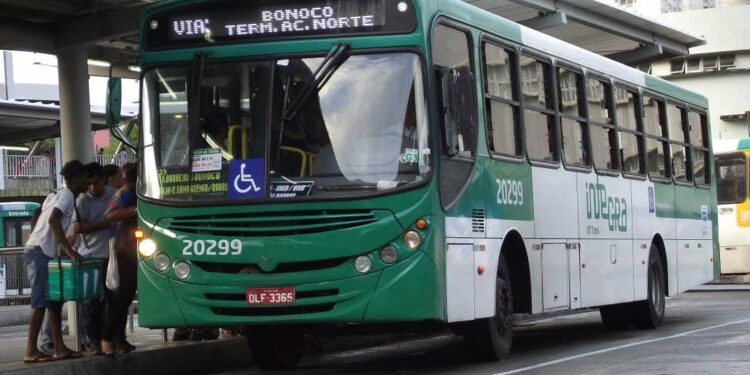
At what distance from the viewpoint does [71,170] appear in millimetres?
12273

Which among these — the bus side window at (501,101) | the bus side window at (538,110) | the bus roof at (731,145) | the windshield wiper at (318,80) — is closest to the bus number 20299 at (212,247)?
the windshield wiper at (318,80)

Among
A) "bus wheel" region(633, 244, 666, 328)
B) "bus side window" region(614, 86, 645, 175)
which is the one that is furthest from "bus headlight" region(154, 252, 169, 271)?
"bus wheel" region(633, 244, 666, 328)

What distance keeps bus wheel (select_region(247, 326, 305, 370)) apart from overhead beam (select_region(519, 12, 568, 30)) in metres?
11.2

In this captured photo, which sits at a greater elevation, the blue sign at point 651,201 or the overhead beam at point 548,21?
the overhead beam at point 548,21

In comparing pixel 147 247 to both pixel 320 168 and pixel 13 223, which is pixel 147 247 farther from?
pixel 13 223

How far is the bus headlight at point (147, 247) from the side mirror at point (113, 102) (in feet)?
3.66

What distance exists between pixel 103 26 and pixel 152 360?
724 cm

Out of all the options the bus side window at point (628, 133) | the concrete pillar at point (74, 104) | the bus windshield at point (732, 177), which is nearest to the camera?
the bus side window at point (628, 133)

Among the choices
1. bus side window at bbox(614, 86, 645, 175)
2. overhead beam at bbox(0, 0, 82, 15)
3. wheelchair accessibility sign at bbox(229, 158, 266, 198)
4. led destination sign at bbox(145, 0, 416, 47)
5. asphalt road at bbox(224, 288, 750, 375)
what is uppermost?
overhead beam at bbox(0, 0, 82, 15)

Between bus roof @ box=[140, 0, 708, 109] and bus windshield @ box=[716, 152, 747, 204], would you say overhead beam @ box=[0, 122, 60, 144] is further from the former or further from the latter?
bus roof @ box=[140, 0, 708, 109]

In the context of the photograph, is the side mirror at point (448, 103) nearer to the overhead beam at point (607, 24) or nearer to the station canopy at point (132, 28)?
the station canopy at point (132, 28)

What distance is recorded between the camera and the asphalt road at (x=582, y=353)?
Answer: 38.1 ft

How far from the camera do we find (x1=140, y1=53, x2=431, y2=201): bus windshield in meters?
10.7

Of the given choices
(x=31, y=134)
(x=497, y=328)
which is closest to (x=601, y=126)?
(x=497, y=328)
